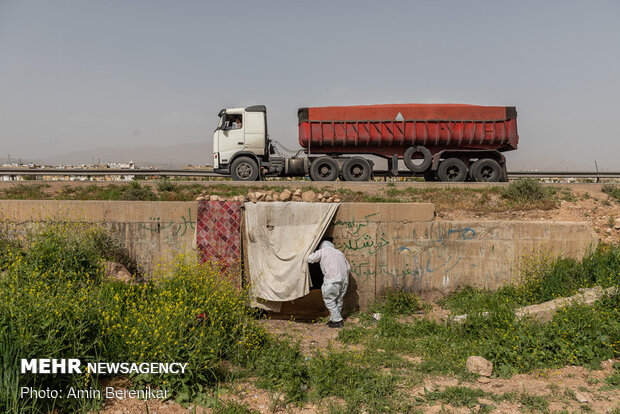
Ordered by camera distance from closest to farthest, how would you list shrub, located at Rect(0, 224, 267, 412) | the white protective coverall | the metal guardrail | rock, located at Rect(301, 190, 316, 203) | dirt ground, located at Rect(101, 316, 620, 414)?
shrub, located at Rect(0, 224, 267, 412) < dirt ground, located at Rect(101, 316, 620, 414) < the white protective coverall < rock, located at Rect(301, 190, 316, 203) < the metal guardrail

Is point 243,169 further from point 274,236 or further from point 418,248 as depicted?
point 418,248

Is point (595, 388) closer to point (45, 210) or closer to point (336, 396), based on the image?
point (336, 396)

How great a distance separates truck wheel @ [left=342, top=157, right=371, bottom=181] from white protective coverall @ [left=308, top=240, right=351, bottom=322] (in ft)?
16.1

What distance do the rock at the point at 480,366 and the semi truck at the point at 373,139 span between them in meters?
7.31

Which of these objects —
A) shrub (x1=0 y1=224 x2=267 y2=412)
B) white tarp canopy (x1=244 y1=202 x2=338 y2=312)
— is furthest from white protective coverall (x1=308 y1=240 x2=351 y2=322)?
shrub (x1=0 y1=224 x2=267 y2=412)

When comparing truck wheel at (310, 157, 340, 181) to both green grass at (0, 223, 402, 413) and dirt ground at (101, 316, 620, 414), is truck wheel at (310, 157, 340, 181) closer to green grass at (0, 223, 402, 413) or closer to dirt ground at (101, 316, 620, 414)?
green grass at (0, 223, 402, 413)

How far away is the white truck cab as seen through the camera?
1162 centimetres

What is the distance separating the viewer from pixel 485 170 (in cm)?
1193

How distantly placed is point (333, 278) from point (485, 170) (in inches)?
288

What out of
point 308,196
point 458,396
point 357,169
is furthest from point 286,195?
point 458,396

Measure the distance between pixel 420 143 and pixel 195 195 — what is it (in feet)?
21.8

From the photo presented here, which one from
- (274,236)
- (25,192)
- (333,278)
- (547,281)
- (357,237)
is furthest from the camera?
(25,192)

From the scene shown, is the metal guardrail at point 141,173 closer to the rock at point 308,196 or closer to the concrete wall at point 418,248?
the rock at point 308,196

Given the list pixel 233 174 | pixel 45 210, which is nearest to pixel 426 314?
pixel 233 174
